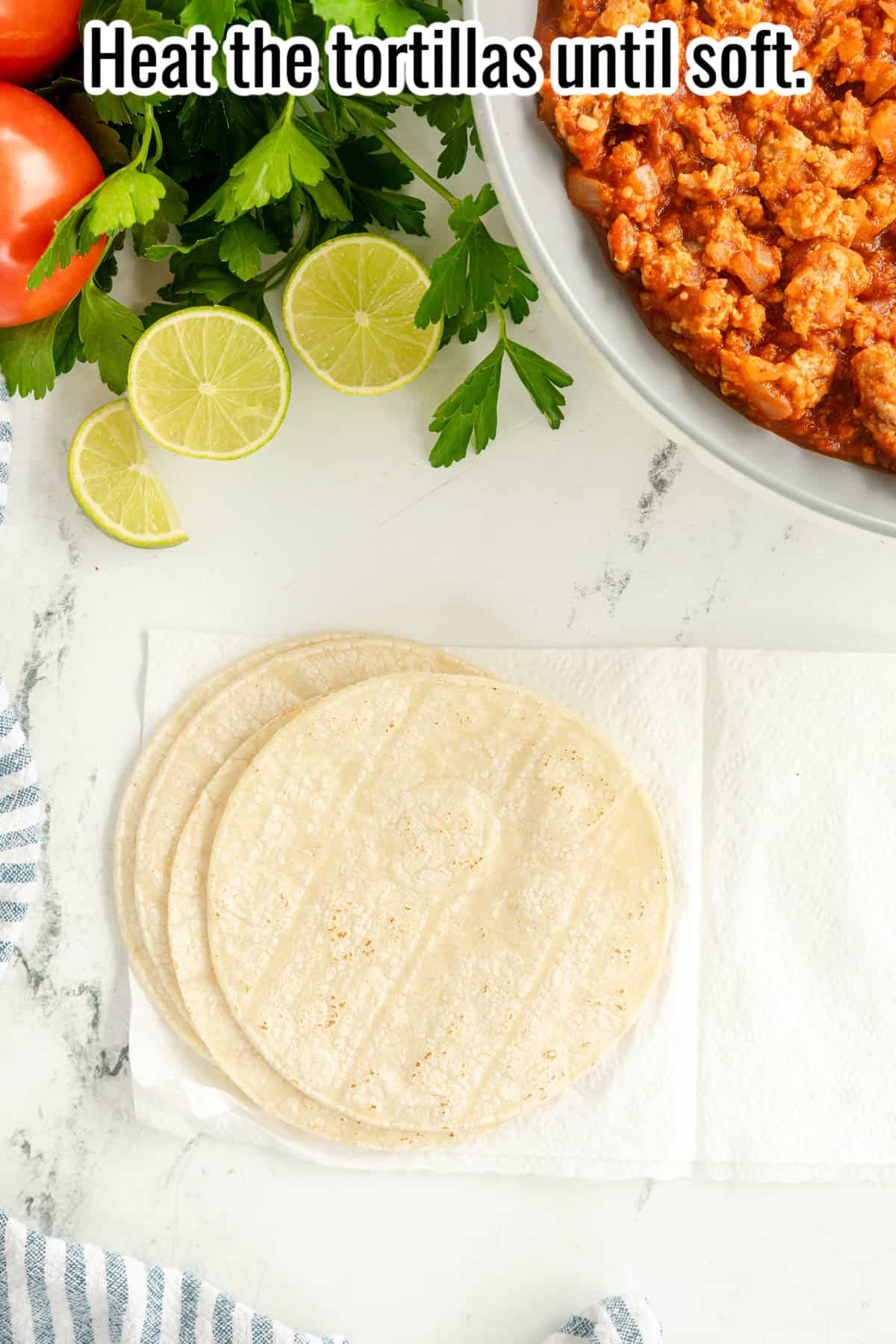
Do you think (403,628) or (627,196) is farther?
(403,628)

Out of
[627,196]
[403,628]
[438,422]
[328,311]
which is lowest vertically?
[403,628]

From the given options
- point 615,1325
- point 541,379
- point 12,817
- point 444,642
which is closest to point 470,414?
point 541,379

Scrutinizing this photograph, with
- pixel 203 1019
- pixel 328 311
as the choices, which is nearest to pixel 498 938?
pixel 203 1019

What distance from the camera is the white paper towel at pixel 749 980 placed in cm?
212

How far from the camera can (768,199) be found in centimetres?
157

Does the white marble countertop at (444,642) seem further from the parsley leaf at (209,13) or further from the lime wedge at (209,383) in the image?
the parsley leaf at (209,13)

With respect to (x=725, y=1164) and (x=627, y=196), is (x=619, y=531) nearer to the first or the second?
(x=627, y=196)

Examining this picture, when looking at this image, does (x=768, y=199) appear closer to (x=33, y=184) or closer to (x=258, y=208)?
(x=258, y=208)

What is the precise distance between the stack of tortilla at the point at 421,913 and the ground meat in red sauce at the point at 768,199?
2.45 ft

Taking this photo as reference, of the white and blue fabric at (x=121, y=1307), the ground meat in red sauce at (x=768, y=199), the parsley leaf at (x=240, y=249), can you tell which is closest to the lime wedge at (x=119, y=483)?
the parsley leaf at (x=240, y=249)

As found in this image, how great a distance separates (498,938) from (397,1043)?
0.25 m

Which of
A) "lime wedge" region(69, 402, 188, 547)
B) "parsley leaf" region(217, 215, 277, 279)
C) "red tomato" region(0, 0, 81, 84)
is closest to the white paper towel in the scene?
"lime wedge" region(69, 402, 188, 547)

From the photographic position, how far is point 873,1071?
2113 millimetres

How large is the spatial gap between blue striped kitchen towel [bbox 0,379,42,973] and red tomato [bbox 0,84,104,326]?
27cm
